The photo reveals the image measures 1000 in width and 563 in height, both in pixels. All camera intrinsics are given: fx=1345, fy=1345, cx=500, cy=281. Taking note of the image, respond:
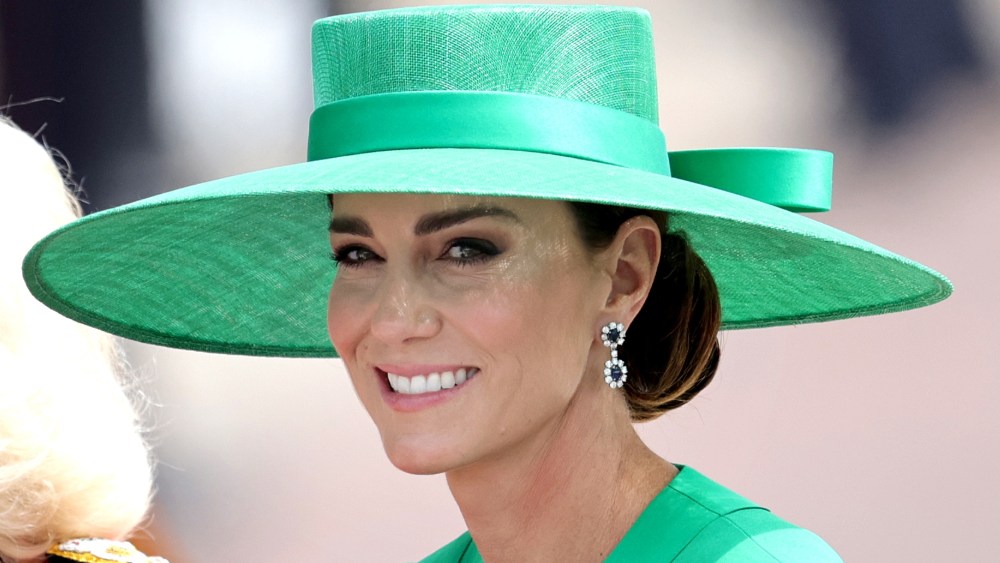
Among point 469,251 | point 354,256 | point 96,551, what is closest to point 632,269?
point 469,251

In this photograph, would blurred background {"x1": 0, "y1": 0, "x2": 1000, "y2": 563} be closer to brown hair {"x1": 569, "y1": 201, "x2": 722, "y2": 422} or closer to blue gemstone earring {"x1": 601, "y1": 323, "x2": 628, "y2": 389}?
brown hair {"x1": 569, "y1": 201, "x2": 722, "y2": 422}

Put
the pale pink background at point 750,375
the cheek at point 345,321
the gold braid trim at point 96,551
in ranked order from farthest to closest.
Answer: the pale pink background at point 750,375
the gold braid trim at point 96,551
the cheek at point 345,321

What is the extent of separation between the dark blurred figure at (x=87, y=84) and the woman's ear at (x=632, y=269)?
1.41 metres

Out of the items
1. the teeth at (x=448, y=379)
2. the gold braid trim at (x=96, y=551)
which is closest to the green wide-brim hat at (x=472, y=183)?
the teeth at (x=448, y=379)

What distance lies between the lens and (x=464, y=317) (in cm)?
146

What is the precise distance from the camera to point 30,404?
75.9 inches

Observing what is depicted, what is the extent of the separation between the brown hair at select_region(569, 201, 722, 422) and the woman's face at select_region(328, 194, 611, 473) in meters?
0.19

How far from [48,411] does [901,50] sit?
153cm

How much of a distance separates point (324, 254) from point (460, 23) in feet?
1.76

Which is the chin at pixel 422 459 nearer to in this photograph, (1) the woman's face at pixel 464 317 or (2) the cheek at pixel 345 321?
(1) the woman's face at pixel 464 317

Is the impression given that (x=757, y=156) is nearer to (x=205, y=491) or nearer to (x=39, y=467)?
(x=39, y=467)

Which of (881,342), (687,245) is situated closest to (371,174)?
(687,245)

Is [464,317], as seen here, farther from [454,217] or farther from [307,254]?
[307,254]

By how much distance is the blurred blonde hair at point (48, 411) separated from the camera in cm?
192
